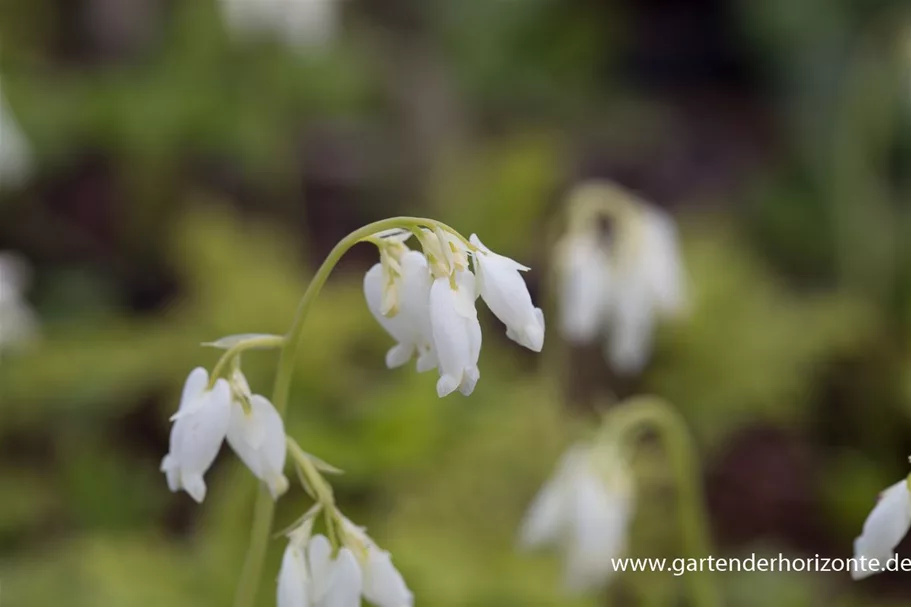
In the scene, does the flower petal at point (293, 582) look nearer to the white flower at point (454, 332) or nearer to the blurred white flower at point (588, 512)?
the white flower at point (454, 332)

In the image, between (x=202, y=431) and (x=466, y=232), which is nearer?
(x=202, y=431)

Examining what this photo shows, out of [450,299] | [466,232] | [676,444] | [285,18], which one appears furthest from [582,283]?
[285,18]

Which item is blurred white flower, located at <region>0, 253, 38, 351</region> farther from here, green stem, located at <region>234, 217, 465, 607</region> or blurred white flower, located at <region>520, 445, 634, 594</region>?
green stem, located at <region>234, 217, 465, 607</region>

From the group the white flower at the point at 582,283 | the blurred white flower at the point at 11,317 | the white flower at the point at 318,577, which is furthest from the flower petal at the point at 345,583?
the blurred white flower at the point at 11,317

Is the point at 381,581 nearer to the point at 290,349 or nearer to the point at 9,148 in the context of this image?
the point at 290,349

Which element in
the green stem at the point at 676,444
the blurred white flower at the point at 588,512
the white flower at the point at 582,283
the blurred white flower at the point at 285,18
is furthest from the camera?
the blurred white flower at the point at 285,18

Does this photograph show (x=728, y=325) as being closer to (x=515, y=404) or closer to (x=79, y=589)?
(x=515, y=404)
